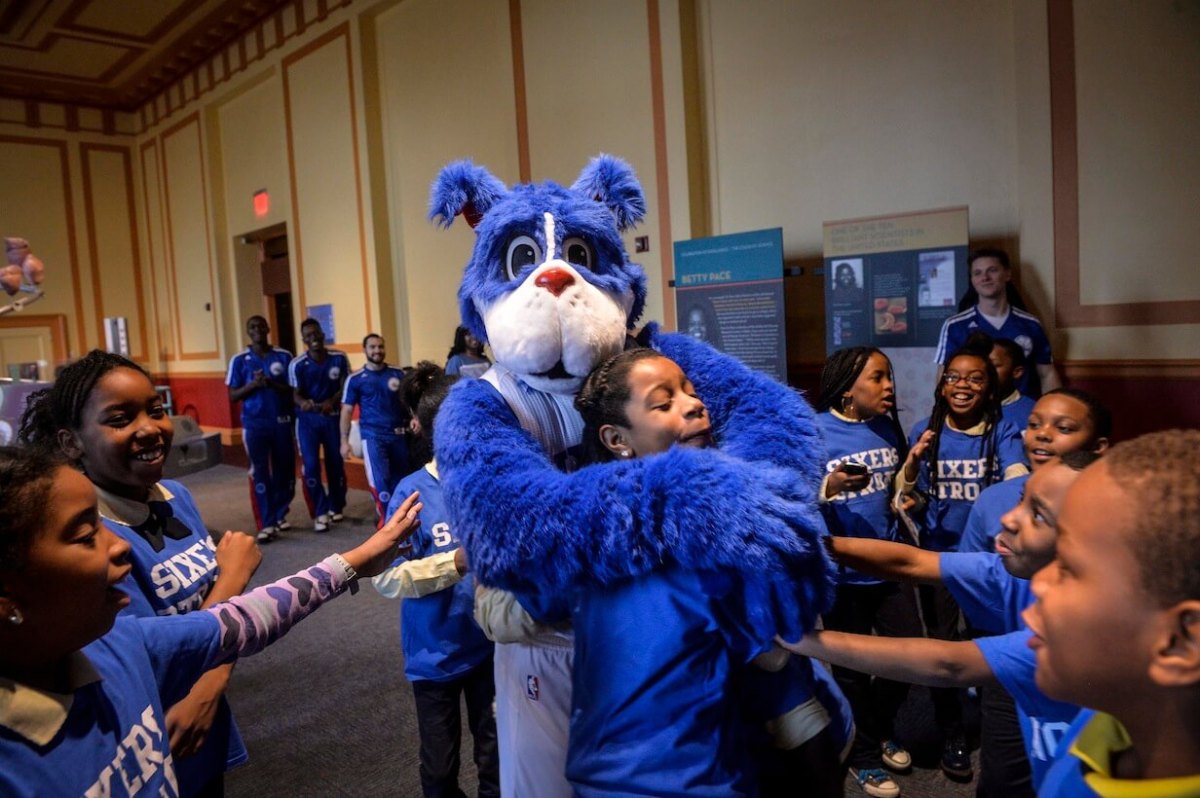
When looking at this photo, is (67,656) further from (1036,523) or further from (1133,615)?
(1036,523)

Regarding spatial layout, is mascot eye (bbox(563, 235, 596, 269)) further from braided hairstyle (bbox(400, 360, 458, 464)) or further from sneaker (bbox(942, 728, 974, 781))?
sneaker (bbox(942, 728, 974, 781))

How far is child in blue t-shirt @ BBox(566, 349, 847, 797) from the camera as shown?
939 millimetres

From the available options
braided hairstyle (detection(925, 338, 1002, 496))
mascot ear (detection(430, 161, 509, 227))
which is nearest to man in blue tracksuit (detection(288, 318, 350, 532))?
braided hairstyle (detection(925, 338, 1002, 496))

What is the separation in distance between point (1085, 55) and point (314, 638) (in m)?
4.39

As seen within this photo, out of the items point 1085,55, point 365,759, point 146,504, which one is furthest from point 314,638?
point 1085,55

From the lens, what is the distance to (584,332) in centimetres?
123

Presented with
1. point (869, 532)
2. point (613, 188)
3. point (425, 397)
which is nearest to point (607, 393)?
point (613, 188)

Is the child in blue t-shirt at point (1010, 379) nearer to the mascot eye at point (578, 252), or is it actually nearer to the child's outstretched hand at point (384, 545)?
the mascot eye at point (578, 252)

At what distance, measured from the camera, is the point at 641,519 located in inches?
37.2

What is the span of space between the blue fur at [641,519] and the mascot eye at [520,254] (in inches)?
13.0

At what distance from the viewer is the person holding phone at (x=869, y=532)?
2.38m

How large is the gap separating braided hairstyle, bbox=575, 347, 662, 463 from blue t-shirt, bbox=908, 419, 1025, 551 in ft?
5.53

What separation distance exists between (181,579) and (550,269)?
0.87 metres

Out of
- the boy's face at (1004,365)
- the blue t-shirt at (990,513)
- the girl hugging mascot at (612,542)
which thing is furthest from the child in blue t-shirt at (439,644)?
the boy's face at (1004,365)
